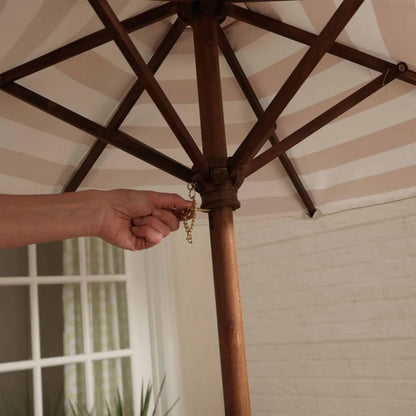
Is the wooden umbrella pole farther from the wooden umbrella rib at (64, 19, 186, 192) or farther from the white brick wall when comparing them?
the white brick wall

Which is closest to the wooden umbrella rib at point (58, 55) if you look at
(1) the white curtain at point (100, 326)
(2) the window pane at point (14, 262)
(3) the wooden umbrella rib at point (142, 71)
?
(3) the wooden umbrella rib at point (142, 71)

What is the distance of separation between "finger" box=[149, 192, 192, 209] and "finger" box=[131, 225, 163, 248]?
3.0 inches

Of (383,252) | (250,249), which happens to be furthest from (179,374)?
(383,252)

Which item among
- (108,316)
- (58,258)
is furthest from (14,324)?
(108,316)

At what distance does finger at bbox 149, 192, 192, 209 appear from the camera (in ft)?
5.74

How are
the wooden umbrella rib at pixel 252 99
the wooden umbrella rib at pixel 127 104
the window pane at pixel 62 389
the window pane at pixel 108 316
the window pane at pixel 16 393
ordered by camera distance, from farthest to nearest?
the window pane at pixel 108 316 → the window pane at pixel 62 389 → the window pane at pixel 16 393 → the wooden umbrella rib at pixel 252 99 → the wooden umbrella rib at pixel 127 104

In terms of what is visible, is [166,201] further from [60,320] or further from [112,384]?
[112,384]

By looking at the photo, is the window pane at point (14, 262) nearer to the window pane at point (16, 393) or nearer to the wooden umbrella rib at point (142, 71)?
the window pane at point (16, 393)

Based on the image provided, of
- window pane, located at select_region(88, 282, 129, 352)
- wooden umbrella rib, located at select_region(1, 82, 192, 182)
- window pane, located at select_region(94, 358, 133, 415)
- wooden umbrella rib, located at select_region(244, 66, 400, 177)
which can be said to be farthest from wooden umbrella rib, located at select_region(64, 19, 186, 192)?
window pane, located at select_region(94, 358, 133, 415)

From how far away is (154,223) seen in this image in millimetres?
1759

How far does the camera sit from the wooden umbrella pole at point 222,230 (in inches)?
63.5

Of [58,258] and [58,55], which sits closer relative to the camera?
[58,55]

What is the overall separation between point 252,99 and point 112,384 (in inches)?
73.9

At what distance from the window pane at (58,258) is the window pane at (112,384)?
57 cm
